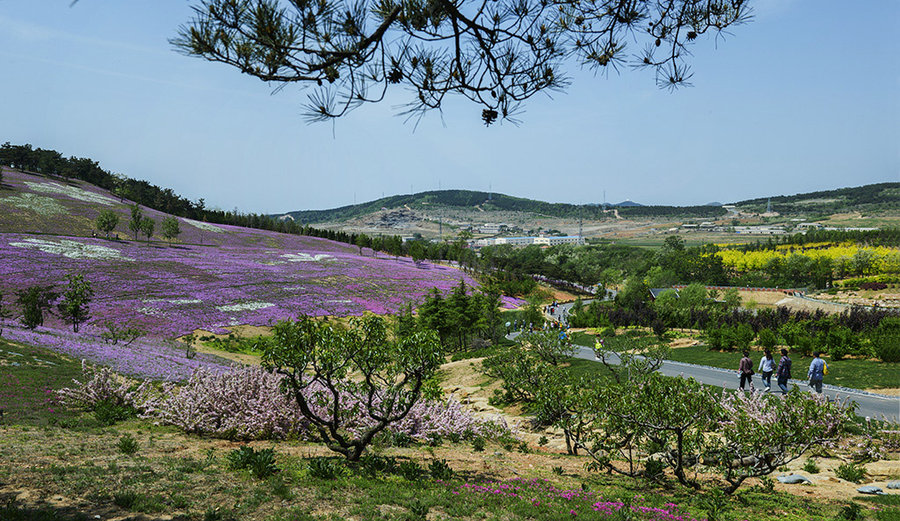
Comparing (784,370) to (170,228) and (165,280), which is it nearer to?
(165,280)

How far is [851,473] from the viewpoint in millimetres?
8859

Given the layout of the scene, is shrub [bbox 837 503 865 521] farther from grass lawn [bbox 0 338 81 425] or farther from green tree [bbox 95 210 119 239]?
green tree [bbox 95 210 119 239]

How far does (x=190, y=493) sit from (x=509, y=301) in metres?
57.8

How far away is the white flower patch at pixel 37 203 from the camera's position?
5394 centimetres

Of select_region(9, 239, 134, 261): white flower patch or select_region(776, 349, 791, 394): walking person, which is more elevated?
select_region(9, 239, 134, 261): white flower patch

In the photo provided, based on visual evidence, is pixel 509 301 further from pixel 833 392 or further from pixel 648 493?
pixel 648 493

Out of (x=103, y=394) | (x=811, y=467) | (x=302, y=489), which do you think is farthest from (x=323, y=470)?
(x=811, y=467)

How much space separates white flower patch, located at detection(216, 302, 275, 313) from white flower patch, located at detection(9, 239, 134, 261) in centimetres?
1479

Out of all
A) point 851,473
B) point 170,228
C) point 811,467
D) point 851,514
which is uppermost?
point 170,228

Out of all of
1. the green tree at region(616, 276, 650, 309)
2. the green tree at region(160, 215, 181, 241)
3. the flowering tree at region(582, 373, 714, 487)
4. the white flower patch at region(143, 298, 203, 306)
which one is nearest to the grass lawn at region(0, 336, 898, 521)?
the flowering tree at region(582, 373, 714, 487)

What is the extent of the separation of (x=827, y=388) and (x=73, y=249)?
51.2m

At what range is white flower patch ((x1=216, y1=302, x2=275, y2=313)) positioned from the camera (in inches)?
1287

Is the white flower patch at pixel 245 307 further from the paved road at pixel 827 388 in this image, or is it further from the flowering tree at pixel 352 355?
the flowering tree at pixel 352 355

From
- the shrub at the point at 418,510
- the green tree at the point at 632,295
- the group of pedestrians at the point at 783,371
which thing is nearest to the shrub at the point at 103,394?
the shrub at the point at 418,510
